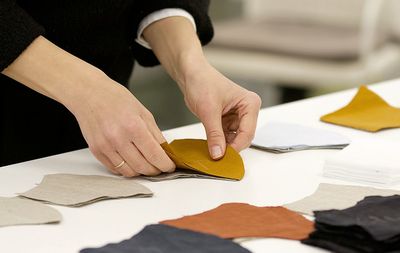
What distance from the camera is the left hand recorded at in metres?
A: 1.11

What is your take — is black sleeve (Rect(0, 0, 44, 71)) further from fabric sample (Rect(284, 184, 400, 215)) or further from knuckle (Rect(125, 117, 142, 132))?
fabric sample (Rect(284, 184, 400, 215))

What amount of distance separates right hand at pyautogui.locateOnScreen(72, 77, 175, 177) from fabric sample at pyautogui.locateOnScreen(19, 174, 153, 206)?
29mm

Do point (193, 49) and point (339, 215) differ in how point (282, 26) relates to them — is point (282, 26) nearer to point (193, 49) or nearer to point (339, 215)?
point (193, 49)

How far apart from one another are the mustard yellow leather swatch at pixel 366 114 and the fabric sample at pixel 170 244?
53cm

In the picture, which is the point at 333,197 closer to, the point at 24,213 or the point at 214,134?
the point at 214,134

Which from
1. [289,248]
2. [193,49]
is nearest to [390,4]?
[193,49]

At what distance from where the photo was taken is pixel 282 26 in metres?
3.07

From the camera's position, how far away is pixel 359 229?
2.54 feet

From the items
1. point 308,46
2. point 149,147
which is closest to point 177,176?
point 149,147

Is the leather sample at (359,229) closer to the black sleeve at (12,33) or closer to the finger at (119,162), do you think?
the finger at (119,162)

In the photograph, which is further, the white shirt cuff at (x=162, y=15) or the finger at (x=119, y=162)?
the white shirt cuff at (x=162, y=15)

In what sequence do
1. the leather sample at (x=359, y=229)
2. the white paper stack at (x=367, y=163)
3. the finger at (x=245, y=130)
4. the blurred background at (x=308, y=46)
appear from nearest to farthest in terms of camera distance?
1. the leather sample at (x=359, y=229)
2. the white paper stack at (x=367, y=163)
3. the finger at (x=245, y=130)
4. the blurred background at (x=308, y=46)

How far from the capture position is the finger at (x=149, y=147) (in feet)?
3.26

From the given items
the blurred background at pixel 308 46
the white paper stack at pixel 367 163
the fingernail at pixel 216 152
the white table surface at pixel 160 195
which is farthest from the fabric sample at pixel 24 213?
the blurred background at pixel 308 46
